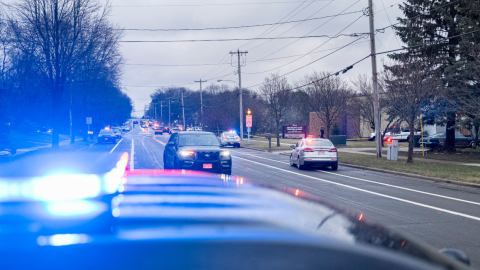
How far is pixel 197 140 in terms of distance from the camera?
15148mm

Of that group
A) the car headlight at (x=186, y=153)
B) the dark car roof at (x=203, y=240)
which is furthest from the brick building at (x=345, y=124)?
the dark car roof at (x=203, y=240)

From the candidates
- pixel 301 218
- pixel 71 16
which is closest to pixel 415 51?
pixel 71 16

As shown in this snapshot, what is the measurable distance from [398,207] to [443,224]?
1.76 m

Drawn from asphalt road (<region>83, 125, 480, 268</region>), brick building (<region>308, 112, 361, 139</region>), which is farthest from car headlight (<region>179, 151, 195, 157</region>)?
brick building (<region>308, 112, 361, 139</region>)

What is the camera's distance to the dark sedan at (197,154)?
14.1 m

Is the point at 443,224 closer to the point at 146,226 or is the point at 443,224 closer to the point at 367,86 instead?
the point at 146,226

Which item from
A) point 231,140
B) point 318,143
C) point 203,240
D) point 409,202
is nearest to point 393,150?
point 318,143

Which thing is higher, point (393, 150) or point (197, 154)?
point (197, 154)

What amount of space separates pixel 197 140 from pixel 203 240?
44.5 feet

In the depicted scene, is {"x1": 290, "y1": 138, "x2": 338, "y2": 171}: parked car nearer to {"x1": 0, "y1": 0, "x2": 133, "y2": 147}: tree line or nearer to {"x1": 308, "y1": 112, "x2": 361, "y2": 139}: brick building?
{"x1": 0, "y1": 0, "x2": 133, "y2": 147}: tree line

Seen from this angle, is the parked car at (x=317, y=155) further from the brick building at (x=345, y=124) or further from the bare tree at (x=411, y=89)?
the brick building at (x=345, y=124)

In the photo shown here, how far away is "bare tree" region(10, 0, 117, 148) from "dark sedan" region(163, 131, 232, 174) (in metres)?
20.4

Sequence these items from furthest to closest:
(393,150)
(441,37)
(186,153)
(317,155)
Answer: (441,37), (393,150), (317,155), (186,153)

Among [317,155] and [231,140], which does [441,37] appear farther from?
[231,140]
